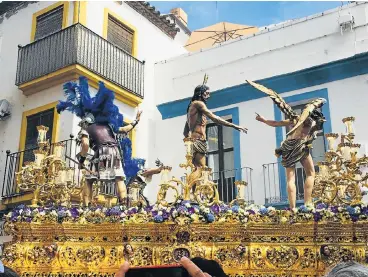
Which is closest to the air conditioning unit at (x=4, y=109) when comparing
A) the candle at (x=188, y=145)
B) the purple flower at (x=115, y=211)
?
the candle at (x=188, y=145)

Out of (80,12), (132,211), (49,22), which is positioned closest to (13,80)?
(49,22)

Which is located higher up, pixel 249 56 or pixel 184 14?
pixel 184 14

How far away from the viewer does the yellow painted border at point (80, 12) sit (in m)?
11.4

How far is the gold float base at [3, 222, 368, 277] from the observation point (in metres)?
4.77

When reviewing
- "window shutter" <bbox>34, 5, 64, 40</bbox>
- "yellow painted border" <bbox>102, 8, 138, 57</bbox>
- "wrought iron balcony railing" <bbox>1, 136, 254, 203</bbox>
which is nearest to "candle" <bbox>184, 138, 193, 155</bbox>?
"wrought iron balcony railing" <bbox>1, 136, 254, 203</bbox>

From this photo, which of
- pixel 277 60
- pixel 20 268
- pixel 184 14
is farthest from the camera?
pixel 184 14

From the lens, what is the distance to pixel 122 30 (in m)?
12.7

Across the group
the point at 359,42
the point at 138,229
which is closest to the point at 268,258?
the point at 138,229

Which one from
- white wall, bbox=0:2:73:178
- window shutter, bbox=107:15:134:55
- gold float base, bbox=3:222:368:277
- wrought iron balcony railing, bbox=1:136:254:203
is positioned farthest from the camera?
window shutter, bbox=107:15:134:55

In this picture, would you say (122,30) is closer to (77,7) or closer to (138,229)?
(77,7)

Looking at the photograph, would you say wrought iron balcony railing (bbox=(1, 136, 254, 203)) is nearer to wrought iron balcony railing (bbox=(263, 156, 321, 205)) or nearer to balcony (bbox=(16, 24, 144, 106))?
wrought iron balcony railing (bbox=(263, 156, 321, 205))

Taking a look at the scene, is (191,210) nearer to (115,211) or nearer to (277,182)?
(115,211)

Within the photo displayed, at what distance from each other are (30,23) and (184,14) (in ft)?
19.4

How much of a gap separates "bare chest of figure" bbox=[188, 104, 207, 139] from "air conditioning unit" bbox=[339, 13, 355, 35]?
215 inches
